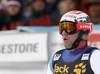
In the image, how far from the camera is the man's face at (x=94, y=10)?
251 inches

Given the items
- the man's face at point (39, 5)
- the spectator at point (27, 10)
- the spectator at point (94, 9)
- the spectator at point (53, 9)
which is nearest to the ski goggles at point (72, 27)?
the spectator at point (94, 9)

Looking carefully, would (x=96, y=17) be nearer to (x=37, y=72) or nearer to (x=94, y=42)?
(x=94, y=42)

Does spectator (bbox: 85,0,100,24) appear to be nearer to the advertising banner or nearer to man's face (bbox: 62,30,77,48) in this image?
the advertising banner

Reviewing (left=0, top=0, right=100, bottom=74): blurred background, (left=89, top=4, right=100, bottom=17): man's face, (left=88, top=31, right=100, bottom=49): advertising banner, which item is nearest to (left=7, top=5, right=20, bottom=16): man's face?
(left=0, top=0, right=100, bottom=74): blurred background

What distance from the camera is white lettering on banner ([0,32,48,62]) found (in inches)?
231

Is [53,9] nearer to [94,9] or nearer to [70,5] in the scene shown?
[70,5]

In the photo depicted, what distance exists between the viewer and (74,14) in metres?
3.23

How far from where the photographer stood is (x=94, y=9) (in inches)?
257

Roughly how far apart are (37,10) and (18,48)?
1792 mm

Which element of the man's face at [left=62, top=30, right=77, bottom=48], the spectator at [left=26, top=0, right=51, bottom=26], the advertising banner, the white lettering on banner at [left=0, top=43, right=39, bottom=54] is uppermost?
the spectator at [left=26, top=0, right=51, bottom=26]

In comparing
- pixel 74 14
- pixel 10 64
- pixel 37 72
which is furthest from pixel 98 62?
pixel 10 64

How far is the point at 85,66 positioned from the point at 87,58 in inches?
3.8

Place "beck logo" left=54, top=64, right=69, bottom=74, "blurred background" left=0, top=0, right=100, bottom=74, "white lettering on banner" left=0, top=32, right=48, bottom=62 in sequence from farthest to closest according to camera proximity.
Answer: "white lettering on banner" left=0, top=32, right=48, bottom=62
"blurred background" left=0, top=0, right=100, bottom=74
"beck logo" left=54, top=64, right=69, bottom=74

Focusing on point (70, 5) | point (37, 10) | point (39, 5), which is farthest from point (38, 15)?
point (70, 5)
